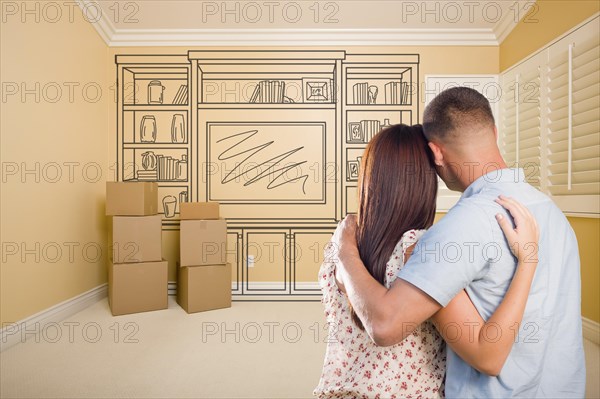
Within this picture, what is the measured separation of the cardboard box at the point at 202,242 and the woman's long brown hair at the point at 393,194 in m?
2.92

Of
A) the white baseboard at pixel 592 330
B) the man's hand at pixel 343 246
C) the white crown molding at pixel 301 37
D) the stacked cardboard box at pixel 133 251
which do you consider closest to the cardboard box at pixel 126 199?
the stacked cardboard box at pixel 133 251

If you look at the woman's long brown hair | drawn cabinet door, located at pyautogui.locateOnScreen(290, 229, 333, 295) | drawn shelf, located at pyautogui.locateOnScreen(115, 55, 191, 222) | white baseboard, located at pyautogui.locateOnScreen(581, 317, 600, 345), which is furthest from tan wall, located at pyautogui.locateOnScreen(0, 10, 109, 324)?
white baseboard, located at pyautogui.locateOnScreen(581, 317, 600, 345)

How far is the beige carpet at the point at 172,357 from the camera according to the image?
210 centimetres

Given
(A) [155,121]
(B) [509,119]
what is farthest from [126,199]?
(B) [509,119]

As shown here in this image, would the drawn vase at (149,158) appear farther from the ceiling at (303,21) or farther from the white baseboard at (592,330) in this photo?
the white baseboard at (592,330)

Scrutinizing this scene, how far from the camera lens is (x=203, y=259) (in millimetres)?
3674

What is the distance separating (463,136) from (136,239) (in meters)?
3.17

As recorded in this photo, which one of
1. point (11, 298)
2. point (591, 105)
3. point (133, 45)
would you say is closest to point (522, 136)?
point (591, 105)

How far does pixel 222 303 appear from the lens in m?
3.73

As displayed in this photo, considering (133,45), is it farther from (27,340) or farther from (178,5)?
(27,340)

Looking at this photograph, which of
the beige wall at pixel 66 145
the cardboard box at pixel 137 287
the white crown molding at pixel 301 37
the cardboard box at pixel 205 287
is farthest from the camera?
the white crown molding at pixel 301 37

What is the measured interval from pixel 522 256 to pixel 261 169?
3.67 m

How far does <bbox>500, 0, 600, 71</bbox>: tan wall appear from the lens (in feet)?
9.65

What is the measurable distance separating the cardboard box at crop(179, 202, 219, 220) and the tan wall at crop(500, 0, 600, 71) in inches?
120
